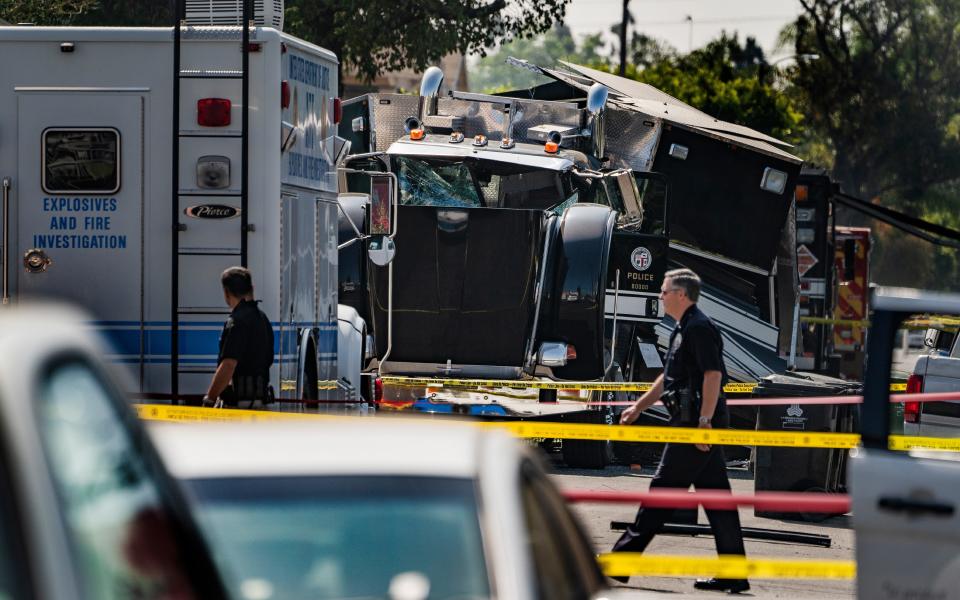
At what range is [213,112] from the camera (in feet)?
32.3

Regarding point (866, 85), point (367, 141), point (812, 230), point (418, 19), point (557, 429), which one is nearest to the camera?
point (557, 429)

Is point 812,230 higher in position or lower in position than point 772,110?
lower

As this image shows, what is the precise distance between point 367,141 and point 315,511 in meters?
13.6

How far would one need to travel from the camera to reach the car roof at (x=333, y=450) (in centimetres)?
373

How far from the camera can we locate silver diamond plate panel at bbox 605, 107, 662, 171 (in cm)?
1667

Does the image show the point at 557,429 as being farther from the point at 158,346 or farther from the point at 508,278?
the point at 508,278

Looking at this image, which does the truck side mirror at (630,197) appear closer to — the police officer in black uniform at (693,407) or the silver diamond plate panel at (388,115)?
the silver diamond plate panel at (388,115)

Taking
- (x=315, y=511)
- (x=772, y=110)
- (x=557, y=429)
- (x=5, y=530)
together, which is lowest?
(x=557, y=429)

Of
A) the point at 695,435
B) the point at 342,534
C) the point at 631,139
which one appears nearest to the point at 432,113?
the point at 631,139

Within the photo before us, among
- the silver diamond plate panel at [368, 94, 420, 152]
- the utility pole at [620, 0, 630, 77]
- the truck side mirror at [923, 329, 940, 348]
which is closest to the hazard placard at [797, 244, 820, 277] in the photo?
the truck side mirror at [923, 329, 940, 348]

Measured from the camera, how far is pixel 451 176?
1541 centimetres

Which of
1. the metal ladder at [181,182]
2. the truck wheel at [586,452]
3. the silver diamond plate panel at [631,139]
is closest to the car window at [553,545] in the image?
the metal ladder at [181,182]

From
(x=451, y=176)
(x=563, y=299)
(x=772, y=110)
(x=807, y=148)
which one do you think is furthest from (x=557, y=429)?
(x=807, y=148)

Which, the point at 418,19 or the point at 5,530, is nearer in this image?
the point at 5,530
